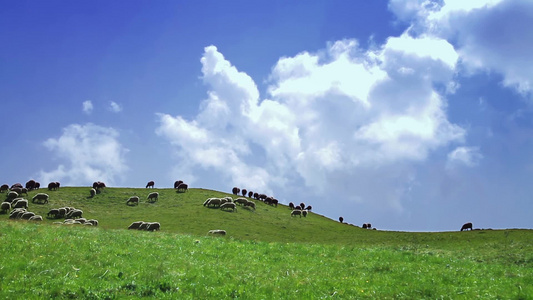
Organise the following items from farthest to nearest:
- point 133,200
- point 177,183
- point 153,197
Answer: point 177,183 → point 153,197 → point 133,200

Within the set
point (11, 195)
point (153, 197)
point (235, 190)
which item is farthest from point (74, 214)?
point (235, 190)

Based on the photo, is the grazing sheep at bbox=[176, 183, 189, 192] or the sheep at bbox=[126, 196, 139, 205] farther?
the grazing sheep at bbox=[176, 183, 189, 192]

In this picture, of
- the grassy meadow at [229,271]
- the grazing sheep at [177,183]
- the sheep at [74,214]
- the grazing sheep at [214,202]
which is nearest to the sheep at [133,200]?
the grazing sheep at [214,202]

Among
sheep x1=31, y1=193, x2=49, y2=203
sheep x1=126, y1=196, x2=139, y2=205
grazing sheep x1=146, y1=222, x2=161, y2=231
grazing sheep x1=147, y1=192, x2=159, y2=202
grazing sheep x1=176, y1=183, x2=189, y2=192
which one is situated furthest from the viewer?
grazing sheep x1=176, y1=183, x2=189, y2=192

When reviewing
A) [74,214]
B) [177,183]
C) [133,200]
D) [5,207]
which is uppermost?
[177,183]

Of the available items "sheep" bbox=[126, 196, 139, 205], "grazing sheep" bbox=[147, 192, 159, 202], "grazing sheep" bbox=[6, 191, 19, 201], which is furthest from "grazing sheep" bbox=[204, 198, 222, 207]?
"grazing sheep" bbox=[6, 191, 19, 201]

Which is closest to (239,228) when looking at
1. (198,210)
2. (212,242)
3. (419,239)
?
(198,210)

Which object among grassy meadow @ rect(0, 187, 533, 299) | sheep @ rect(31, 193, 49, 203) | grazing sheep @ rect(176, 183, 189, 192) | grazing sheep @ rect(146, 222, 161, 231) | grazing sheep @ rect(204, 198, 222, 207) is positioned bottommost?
grassy meadow @ rect(0, 187, 533, 299)

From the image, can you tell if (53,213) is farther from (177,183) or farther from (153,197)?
(177,183)

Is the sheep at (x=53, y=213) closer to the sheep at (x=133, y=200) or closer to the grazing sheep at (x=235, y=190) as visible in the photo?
the sheep at (x=133, y=200)

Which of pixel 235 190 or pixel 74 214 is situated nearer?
pixel 74 214

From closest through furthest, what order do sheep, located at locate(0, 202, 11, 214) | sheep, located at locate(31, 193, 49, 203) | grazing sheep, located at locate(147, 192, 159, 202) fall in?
sheep, located at locate(0, 202, 11, 214) → sheep, located at locate(31, 193, 49, 203) → grazing sheep, located at locate(147, 192, 159, 202)

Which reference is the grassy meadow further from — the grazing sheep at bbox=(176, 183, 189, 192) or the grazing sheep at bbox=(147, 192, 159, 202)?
the grazing sheep at bbox=(176, 183, 189, 192)

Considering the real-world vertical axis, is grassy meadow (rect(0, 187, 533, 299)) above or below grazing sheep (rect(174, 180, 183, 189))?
below
